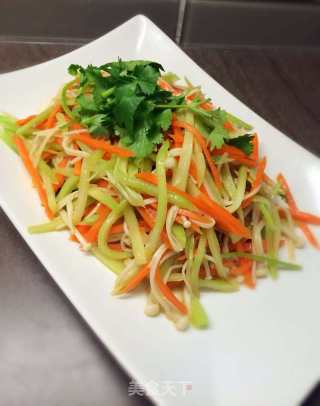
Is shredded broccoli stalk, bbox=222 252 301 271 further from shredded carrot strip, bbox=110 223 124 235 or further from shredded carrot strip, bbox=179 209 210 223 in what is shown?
shredded carrot strip, bbox=110 223 124 235

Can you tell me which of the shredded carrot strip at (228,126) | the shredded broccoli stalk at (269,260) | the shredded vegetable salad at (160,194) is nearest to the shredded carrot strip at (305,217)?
the shredded vegetable salad at (160,194)

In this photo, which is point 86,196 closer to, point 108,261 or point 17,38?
point 108,261

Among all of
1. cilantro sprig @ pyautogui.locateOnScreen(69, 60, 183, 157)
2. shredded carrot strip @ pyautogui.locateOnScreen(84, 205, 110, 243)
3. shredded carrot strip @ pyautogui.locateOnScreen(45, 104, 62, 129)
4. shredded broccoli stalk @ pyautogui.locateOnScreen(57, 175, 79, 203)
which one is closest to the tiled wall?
shredded carrot strip @ pyautogui.locateOnScreen(45, 104, 62, 129)

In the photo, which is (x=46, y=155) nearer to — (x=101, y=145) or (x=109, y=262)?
(x=101, y=145)

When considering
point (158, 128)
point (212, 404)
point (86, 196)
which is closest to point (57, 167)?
point (86, 196)

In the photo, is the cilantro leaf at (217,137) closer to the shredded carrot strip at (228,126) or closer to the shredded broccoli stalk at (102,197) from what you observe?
the shredded carrot strip at (228,126)

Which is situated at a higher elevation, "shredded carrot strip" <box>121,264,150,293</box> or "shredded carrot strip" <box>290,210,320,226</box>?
"shredded carrot strip" <box>290,210,320,226</box>
